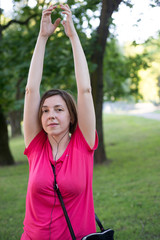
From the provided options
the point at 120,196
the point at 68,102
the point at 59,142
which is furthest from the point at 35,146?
the point at 120,196

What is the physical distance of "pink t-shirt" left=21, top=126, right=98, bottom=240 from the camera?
1.85 meters

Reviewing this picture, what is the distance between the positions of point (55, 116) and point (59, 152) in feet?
0.90

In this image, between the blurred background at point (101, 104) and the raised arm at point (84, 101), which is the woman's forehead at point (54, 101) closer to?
the raised arm at point (84, 101)

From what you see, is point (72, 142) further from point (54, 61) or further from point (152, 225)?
point (54, 61)

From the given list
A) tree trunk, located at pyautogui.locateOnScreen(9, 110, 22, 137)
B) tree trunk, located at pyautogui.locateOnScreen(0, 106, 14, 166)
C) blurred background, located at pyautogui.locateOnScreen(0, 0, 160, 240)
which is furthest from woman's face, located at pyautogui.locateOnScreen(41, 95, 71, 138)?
tree trunk, located at pyautogui.locateOnScreen(9, 110, 22, 137)

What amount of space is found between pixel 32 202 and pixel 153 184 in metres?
5.22

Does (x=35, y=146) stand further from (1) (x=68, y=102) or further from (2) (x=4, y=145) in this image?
(2) (x=4, y=145)

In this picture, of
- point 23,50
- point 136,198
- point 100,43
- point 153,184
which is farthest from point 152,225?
point 23,50

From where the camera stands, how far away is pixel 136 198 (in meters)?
5.69

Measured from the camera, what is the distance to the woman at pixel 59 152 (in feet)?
6.10

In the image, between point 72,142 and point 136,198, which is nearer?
point 72,142

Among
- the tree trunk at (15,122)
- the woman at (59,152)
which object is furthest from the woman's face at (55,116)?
the tree trunk at (15,122)

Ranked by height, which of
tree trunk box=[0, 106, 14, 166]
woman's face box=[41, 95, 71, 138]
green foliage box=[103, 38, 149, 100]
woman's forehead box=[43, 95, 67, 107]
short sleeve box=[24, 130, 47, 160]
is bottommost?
tree trunk box=[0, 106, 14, 166]

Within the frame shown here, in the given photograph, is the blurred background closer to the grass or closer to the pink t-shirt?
the grass
